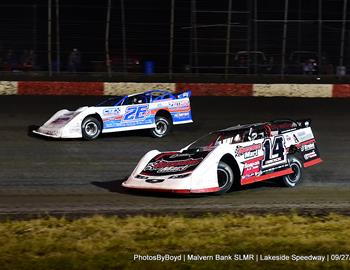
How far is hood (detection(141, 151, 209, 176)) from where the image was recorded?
9258 millimetres

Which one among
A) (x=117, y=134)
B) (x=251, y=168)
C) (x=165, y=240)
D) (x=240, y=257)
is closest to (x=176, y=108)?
(x=117, y=134)

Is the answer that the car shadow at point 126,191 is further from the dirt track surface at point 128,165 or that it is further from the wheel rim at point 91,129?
the wheel rim at point 91,129

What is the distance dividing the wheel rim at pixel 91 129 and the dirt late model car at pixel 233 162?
453 cm

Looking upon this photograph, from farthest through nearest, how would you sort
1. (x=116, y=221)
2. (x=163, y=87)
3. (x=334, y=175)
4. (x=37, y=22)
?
(x=37, y=22) < (x=163, y=87) < (x=334, y=175) < (x=116, y=221)

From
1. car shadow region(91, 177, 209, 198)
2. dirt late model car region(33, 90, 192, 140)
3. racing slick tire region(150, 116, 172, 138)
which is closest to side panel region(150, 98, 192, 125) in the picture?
dirt late model car region(33, 90, 192, 140)

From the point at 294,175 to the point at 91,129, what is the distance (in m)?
5.52

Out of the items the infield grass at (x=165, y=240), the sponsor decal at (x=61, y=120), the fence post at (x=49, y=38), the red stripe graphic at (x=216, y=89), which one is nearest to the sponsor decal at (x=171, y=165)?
the infield grass at (x=165, y=240)

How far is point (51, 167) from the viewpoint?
37.4 feet

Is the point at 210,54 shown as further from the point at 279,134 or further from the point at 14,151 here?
the point at 279,134

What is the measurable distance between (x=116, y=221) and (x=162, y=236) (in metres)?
0.90

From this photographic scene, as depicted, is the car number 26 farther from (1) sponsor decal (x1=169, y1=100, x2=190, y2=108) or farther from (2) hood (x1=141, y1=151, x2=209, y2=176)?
(2) hood (x1=141, y1=151, x2=209, y2=176)

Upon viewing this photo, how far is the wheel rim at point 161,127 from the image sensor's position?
14930 millimetres

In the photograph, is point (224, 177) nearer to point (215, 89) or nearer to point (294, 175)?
point (294, 175)

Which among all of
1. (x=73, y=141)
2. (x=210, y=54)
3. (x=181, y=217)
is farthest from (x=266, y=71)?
(x=181, y=217)
